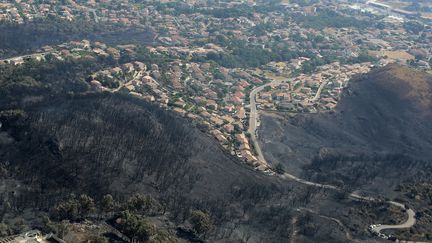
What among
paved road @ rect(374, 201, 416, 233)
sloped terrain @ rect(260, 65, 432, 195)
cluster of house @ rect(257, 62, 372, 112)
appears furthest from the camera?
cluster of house @ rect(257, 62, 372, 112)

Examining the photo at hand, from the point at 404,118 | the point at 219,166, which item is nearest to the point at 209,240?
the point at 219,166

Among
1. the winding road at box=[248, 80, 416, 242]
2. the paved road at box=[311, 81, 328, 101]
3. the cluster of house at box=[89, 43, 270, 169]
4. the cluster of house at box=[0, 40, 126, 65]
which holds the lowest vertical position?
the paved road at box=[311, 81, 328, 101]

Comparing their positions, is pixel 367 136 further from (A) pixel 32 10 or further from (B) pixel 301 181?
(A) pixel 32 10

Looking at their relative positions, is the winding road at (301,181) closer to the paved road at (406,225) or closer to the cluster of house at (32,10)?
the paved road at (406,225)

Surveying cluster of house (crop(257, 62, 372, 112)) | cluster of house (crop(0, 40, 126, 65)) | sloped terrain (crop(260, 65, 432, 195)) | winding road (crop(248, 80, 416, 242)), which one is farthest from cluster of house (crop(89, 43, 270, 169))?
cluster of house (crop(0, 40, 126, 65))

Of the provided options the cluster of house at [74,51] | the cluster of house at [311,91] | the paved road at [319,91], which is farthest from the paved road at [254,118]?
the cluster of house at [74,51]

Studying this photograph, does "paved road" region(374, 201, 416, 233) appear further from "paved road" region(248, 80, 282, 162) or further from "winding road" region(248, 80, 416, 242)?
"paved road" region(248, 80, 282, 162)

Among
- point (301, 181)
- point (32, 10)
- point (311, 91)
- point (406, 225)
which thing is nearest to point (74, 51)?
point (32, 10)

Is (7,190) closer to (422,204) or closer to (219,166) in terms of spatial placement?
(219,166)
